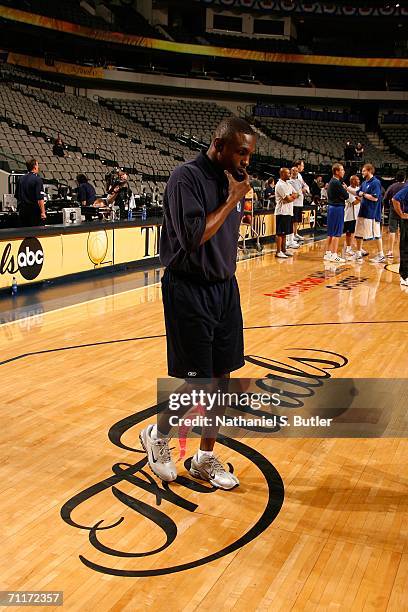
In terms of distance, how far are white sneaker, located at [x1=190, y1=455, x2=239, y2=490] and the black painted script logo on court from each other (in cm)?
3

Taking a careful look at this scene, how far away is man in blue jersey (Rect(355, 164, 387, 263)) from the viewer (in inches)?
438

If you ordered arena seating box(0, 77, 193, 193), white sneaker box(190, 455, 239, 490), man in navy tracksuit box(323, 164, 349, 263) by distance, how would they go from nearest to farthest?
white sneaker box(190, 455, 239, 490), man in navy tracksuit box(323, 164, 349, 263), arena seating box(0, 77, 193, 193)

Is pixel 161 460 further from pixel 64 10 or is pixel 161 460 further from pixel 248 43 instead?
pixel 248 43

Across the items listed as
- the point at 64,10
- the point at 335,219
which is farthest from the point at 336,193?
the point at 64,10

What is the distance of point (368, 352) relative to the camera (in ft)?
18.9

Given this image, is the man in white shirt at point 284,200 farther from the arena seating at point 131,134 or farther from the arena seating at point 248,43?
the arena seating at point 248,43

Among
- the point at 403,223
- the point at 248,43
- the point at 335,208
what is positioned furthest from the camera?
the point at 248,43

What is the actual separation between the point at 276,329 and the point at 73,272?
12.4ft

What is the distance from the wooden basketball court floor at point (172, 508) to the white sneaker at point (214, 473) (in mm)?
48

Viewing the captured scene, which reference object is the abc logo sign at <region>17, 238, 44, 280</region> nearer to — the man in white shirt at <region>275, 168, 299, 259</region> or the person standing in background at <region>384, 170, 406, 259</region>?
the man in white shirt at <region>275, 168, 299, 259</region>

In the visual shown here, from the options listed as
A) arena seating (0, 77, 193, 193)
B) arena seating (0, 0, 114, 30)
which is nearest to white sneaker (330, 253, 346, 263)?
arena seating (0, 77, 193, 193)

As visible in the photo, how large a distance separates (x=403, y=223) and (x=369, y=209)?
2590 millimetres

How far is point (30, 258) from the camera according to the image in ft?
27.5

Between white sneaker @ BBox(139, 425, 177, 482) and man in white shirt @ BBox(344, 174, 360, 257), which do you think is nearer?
white sneaker @ BBox(139, 425, 177, 482)
